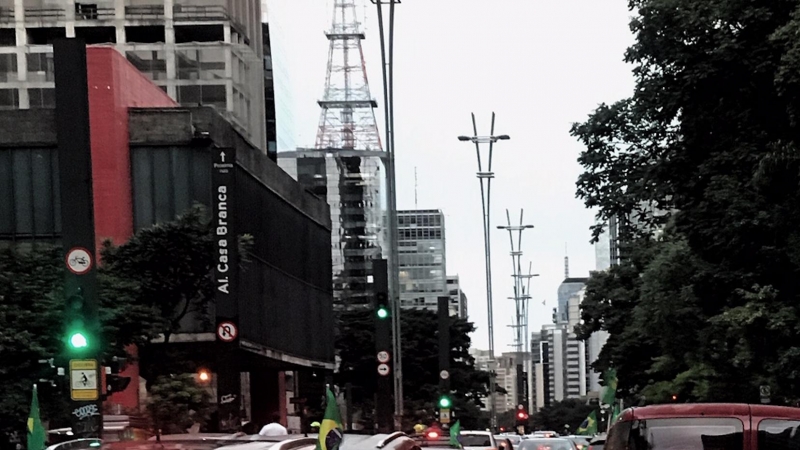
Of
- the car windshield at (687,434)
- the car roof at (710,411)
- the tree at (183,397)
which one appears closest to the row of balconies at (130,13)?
the tree at (183,397)

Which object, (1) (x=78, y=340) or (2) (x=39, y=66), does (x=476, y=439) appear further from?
(2) (x=39, y=66)

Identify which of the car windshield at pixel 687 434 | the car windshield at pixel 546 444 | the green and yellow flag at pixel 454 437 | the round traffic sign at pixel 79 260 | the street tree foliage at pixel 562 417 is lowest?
the street tree foliage at pixel 562 417

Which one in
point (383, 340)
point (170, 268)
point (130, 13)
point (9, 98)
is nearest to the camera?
point (383, 340)

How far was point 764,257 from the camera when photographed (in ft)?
94.6

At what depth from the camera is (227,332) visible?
42.9 metres

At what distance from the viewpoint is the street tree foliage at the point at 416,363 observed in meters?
83.9

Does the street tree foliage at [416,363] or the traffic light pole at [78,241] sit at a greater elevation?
the traffic light pole at [78,241]

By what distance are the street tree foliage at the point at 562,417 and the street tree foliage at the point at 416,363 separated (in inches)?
2532

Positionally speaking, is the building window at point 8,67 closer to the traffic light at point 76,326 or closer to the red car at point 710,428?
the traffic light at point 76,326

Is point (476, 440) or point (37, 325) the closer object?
point (476, 440)

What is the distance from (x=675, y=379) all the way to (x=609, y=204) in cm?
1967

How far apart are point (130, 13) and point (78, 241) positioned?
239ft

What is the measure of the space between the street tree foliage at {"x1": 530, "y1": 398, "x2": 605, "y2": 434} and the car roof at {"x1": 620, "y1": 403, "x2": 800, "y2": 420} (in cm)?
14286

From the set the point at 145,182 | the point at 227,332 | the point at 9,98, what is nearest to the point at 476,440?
the point at 227,332
